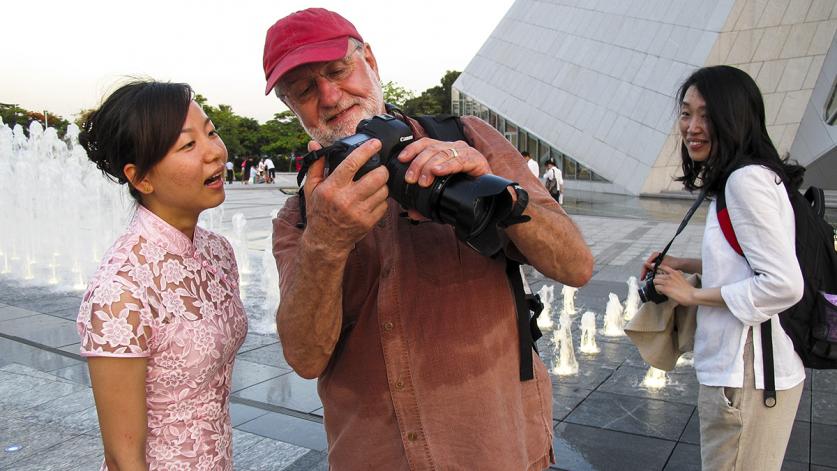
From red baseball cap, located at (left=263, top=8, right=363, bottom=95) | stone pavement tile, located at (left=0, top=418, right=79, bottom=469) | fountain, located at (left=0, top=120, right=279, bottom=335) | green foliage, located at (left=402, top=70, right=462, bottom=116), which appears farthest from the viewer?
green foliage, located at (left=402, top=70, right=462, bottom=116)

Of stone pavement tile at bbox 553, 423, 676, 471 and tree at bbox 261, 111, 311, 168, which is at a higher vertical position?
tree at bbox 261, 111, 311, 168

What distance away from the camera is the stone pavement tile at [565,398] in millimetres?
3930

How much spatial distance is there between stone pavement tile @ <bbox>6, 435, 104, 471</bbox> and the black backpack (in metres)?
3.17

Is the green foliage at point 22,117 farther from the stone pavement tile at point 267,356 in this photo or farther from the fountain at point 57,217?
the stone pavement tile at point 267,356

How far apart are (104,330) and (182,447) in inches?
15.8

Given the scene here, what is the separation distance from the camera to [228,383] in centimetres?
192

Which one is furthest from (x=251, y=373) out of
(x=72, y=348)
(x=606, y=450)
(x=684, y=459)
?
(x=684, y=459)

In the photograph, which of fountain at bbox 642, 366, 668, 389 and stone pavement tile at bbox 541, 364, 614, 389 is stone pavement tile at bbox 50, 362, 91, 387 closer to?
stone pavement tile at bbox 541, 364, 614, 389

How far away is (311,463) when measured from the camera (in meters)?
3.33

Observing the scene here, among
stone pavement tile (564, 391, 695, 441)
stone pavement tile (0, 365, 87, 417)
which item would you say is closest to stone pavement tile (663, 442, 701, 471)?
stone pavement tile (564, 391, 695, 441)

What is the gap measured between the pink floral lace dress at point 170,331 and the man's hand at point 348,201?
2.06 ft

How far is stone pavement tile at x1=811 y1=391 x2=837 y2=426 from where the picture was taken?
3742mm

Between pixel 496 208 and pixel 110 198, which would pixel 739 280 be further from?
pixel 110 198

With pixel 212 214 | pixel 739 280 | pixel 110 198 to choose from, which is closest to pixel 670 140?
pixel 212 214
